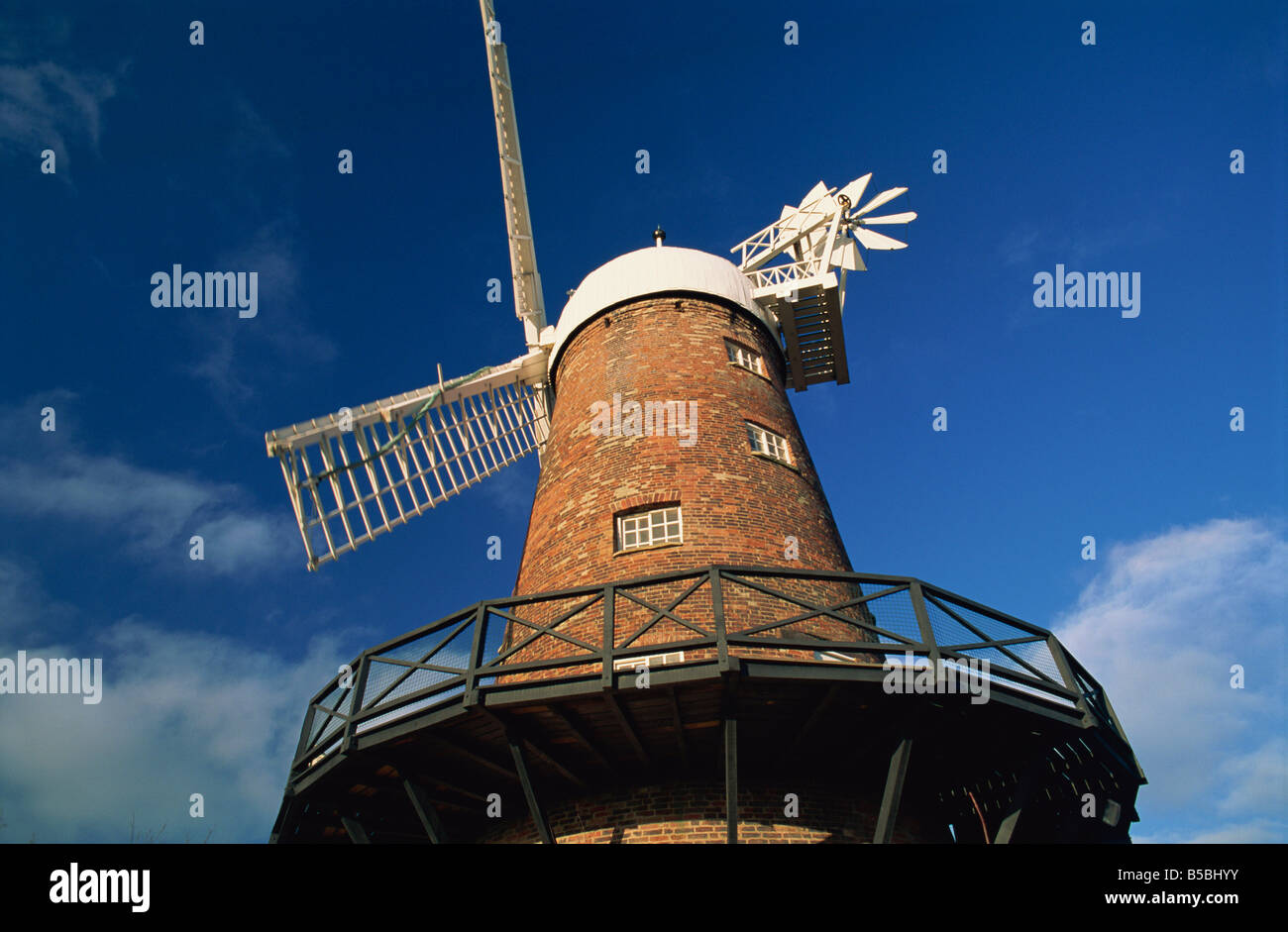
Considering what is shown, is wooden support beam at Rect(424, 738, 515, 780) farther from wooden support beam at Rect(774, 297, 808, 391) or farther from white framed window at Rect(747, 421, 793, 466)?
wooden support beam at Rect(774, 297, 808, 391)

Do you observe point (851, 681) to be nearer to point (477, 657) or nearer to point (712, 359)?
point (477, 657)

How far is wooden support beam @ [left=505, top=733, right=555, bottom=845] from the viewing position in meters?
7.52

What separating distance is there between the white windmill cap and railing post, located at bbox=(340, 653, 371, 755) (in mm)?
7437

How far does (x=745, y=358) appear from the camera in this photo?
13.8m

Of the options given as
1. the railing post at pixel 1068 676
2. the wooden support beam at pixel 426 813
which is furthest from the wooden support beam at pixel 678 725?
the railing post at pixel 1068 676

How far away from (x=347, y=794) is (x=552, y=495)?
4.56 meters

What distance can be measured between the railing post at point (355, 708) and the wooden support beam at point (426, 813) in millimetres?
654

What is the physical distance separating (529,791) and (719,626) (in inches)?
87.6

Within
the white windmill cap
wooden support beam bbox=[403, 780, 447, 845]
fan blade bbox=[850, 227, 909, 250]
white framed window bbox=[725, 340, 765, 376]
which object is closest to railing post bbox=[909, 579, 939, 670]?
wooden support beam bbox=[403, 780, 447, 845]

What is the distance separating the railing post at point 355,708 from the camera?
816 cm

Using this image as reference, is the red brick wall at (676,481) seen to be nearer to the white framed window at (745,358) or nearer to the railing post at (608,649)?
the white framed window at (745,358)
